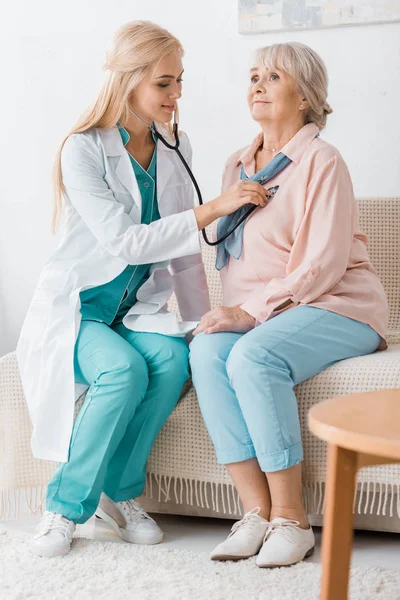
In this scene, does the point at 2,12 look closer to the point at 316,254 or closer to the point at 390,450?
the point at 316,254

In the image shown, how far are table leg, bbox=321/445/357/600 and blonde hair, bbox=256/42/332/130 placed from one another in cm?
107

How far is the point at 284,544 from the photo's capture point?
1.56 m

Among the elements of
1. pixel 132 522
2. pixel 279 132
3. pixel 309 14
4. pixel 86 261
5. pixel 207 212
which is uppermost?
pixel 309 14

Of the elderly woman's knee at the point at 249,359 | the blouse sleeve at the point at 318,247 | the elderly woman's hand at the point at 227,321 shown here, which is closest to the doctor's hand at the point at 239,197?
the blouse sleeve at the point at 318,247

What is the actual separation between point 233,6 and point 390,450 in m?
1.99

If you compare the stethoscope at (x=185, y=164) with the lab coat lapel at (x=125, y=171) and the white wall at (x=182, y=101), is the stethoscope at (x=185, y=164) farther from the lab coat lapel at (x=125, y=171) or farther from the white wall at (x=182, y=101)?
the white wall at (x=182, y=101)

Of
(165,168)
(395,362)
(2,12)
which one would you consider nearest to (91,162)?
(165,168)

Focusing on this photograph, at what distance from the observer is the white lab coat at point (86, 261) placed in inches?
67.5

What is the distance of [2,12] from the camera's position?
2867mm

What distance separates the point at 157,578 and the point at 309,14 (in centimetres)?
172

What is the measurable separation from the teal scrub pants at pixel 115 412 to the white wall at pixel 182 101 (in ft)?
3.45

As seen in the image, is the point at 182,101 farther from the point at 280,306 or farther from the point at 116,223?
the point at 280,306

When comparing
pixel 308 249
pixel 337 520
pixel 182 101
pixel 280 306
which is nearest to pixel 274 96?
pixel 308 249

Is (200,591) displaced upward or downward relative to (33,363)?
downward
